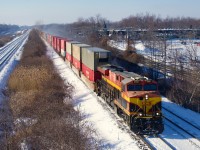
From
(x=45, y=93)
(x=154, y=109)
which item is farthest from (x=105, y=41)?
(x=154, y=109)

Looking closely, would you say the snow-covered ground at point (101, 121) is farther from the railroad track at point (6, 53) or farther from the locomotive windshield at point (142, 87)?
the railroad track at point (6, 53)

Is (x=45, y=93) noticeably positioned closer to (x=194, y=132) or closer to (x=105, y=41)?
(x=194, y=132)

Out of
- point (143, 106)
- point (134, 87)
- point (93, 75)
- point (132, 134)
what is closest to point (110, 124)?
point (132, 134)

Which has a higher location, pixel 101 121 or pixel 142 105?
pixel 142 105

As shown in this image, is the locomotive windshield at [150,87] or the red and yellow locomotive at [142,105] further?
the locomotive windshield at [150,87]

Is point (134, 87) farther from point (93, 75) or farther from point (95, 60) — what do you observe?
point (93, 75)

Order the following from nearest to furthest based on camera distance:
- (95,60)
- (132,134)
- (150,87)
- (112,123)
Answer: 1. (132,134)
2. (150,87)
3. (112,123)
4. (95,60)

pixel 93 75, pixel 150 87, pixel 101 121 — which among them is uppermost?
A: pixel 150 87

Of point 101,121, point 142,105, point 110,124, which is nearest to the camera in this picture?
point 142,105

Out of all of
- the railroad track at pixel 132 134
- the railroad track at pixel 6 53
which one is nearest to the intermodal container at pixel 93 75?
the railroad track at pixel 132 134

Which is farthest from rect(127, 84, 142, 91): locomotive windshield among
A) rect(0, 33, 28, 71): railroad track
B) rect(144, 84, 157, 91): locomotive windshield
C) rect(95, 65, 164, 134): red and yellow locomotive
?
rect(0, 33, 28, 71): railroad track

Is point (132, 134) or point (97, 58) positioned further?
point (97, 58)

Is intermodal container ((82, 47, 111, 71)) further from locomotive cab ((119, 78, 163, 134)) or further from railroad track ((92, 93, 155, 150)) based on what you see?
locomotive cab ((119, 78, 163, 134))

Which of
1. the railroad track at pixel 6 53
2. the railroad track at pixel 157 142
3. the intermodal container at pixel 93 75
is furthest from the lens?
the railroad track at pixel 6 53
